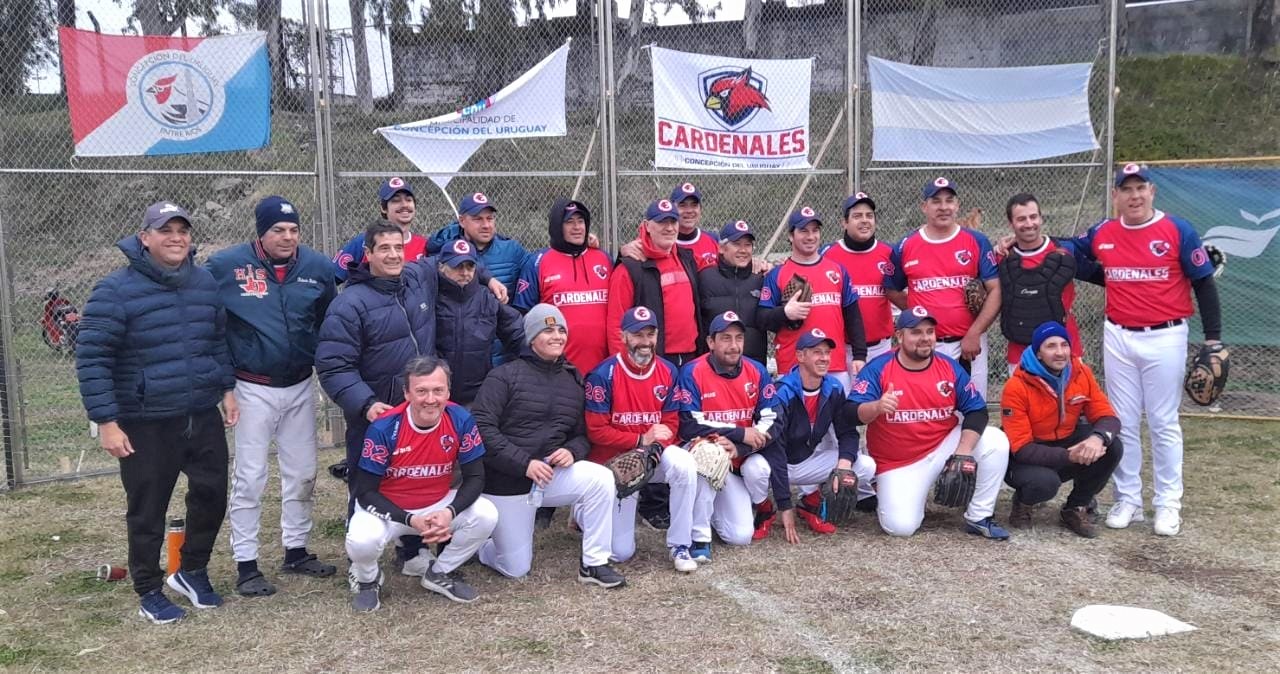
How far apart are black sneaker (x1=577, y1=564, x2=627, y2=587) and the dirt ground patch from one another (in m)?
0.07

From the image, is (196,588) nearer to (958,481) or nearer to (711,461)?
(711,461)

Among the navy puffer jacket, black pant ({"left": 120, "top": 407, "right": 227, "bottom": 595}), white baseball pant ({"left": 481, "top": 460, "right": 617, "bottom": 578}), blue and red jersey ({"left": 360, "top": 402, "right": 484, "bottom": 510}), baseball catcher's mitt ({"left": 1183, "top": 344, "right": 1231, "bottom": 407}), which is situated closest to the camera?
the navy puffer jacket

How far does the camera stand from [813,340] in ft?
18.2

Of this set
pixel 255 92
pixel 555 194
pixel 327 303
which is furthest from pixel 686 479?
pixel 555 194

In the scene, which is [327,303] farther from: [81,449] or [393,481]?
[81,449]

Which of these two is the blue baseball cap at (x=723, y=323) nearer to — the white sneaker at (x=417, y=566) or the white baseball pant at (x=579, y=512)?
the white baseball pant at (x=579, y=512)

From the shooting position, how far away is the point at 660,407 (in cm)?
527

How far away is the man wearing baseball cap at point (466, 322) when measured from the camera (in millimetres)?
5074

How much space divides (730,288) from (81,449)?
552 cm

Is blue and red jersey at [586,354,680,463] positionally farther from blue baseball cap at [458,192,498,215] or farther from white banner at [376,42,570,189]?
white banner at [376,42,570,189]

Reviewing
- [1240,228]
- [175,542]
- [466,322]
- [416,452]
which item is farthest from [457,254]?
[1240,228]

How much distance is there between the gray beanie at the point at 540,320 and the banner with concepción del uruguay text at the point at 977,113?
174 inches

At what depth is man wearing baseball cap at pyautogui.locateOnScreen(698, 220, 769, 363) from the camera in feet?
19.5

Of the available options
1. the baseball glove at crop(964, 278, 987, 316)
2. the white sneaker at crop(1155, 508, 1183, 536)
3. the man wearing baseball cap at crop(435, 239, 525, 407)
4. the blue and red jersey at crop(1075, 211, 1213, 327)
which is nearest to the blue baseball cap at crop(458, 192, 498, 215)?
the man wearing baseball cap at crop(435, 239, 525, 407)
